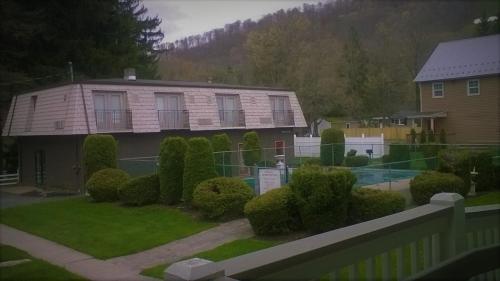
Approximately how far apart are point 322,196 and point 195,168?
16.5 feet

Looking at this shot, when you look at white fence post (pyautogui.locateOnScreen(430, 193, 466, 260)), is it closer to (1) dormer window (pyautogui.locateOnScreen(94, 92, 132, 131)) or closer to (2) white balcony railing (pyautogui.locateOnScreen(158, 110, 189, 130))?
(1) dormer window (pyautogui.locateOnScreen(94, 92, 132, 131))

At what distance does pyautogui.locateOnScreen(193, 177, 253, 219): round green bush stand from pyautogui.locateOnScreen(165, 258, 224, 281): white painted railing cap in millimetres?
8741

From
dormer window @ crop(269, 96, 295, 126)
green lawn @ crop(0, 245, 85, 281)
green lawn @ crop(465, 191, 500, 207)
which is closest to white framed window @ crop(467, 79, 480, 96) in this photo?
green lawn @ crop(465, 191, 500, 207)

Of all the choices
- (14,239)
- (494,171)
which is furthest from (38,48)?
(494,171)

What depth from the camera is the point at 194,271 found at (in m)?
1.55

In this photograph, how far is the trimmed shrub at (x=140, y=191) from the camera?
1294 centimetres

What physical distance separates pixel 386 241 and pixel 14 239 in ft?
25.3

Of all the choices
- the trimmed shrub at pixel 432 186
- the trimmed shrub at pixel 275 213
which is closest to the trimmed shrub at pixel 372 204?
the trimmed shrub at pixel 275 213

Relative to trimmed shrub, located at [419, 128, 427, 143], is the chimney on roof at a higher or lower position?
higher

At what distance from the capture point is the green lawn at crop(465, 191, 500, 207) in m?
9.51

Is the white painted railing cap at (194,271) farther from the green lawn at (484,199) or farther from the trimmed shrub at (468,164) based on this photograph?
the trimmed shrub at (468,164)

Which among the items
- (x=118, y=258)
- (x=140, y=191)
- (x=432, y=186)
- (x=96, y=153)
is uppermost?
(x=96, y=153)

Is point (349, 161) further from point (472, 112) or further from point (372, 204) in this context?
point (372, 204)

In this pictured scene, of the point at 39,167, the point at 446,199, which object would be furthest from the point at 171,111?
the point at 446,199
